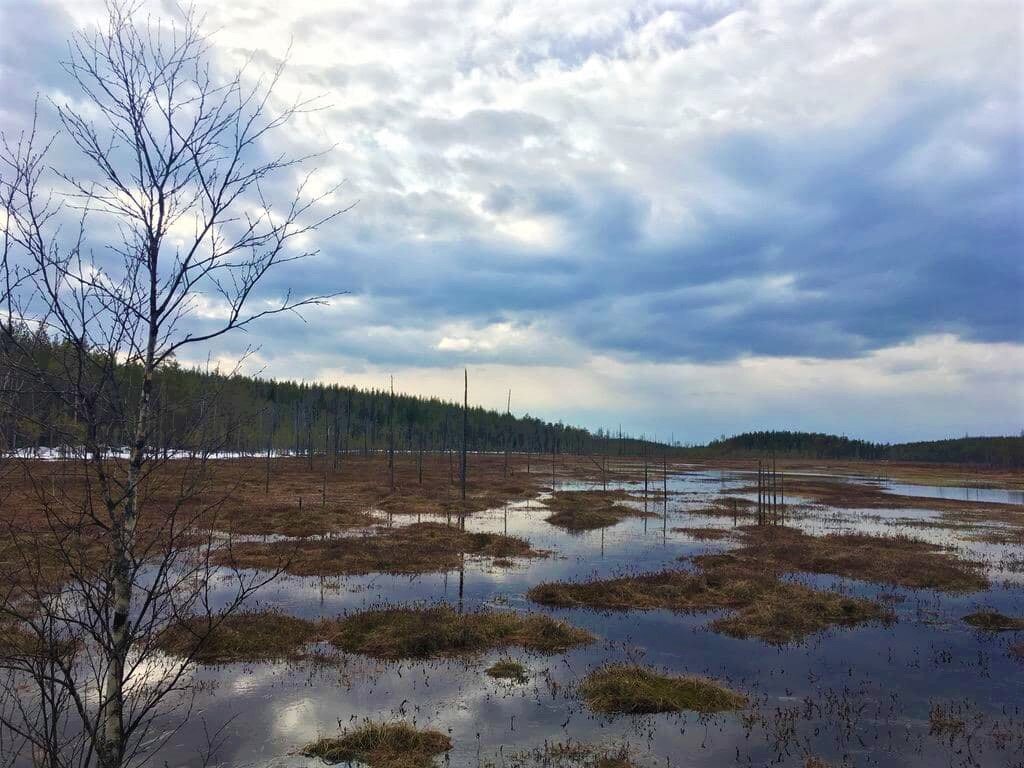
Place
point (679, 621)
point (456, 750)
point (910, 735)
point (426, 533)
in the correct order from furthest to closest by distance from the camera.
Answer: point (426, 533) < point (679, 621) < point (910, 735) < point (456, 750)

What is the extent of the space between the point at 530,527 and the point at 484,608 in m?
18.0

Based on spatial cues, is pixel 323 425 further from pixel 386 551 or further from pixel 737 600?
pixel 737 600

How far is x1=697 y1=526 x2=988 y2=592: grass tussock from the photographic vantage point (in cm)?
2367

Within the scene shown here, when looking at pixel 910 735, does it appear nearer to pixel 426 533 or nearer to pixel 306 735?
pixel 306 735

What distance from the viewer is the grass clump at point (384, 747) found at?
9469 mm

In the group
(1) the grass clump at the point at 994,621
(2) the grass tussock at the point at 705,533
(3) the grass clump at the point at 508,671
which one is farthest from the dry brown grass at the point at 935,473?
(3) the grass clump at the point at 508,671

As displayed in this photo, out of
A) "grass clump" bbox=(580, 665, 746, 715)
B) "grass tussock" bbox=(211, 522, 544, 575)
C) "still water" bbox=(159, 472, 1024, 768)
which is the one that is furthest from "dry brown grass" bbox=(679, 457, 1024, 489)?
"grass clump" bbox=(580, 665, 746, 715)

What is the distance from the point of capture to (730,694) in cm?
1227

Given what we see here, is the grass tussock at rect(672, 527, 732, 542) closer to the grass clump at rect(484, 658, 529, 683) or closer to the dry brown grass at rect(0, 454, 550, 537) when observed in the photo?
the dry brown grass at rect(0, 454, 550, 537)

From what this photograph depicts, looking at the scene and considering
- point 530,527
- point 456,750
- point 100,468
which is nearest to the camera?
point 100,468

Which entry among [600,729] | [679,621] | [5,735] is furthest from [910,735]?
[5,735]

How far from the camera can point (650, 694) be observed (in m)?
12.0

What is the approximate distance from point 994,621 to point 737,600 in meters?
7.12

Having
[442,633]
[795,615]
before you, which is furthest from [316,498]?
[795,615]
